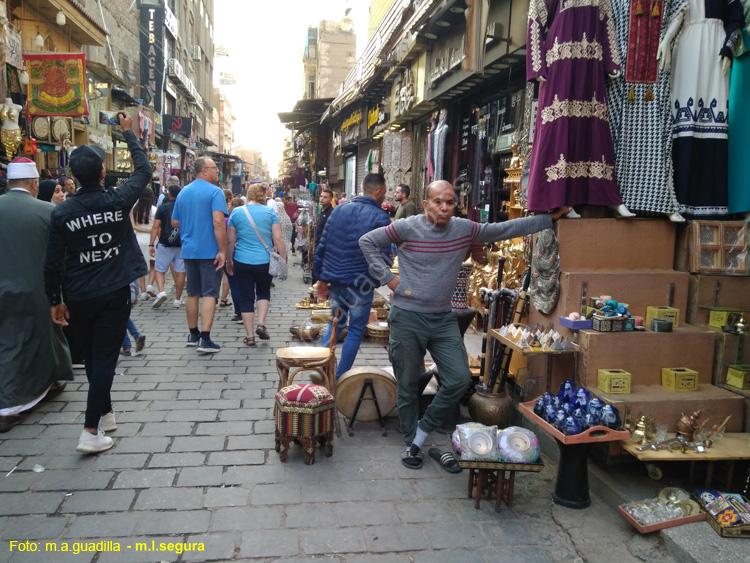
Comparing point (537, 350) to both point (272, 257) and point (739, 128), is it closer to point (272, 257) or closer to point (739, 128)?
point (739, 128)

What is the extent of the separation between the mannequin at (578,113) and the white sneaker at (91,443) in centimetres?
388

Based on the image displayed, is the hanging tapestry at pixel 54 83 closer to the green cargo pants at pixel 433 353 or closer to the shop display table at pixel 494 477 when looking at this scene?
the green cargo pants at pixel 433 353

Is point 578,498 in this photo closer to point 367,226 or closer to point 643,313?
point 643,313

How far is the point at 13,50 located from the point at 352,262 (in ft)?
25.4

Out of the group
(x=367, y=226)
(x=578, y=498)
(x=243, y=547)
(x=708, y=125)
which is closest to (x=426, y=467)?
(x=578, y=498)

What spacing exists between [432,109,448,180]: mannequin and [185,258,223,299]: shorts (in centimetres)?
539

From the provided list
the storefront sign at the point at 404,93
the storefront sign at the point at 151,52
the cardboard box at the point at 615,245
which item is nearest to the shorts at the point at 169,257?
the storefront sign at the point at 404,93

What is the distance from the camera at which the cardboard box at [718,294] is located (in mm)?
4520

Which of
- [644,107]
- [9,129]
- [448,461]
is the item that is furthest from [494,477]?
[9,129]

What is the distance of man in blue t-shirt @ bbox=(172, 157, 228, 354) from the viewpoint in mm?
6738

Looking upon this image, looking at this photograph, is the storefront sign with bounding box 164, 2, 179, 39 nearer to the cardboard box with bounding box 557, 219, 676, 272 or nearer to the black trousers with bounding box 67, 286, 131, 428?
the black trousers with bounding box 67, 286, 131, 428

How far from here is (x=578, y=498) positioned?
3668 mm

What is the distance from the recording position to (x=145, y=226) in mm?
9672

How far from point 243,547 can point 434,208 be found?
8.09 feet
